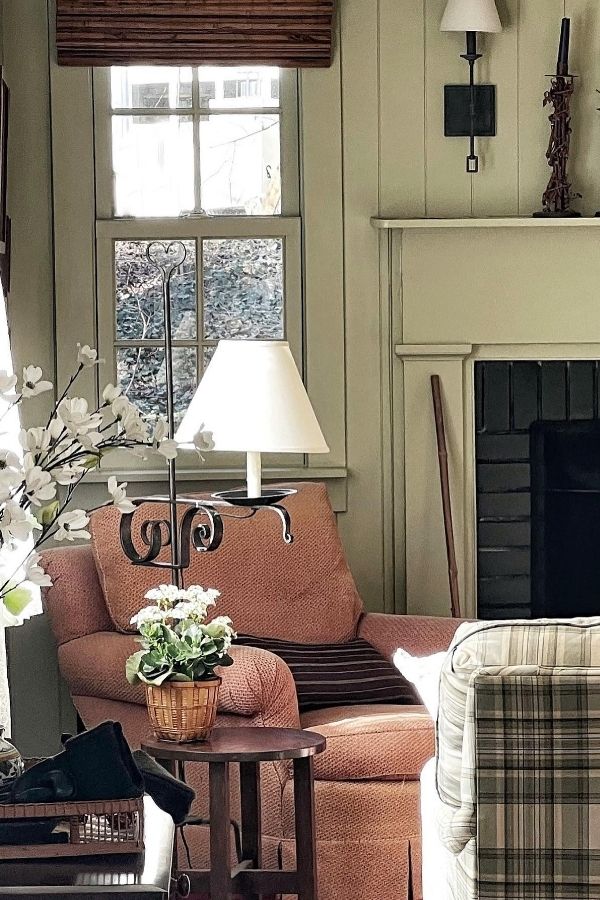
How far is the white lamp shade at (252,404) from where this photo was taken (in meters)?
2.67

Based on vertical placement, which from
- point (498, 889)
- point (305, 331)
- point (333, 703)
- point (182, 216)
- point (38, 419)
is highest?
point (182, 216)

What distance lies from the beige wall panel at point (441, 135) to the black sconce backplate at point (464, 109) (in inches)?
0.8

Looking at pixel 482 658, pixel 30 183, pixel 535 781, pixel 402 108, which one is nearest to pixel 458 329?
pixel 402 108

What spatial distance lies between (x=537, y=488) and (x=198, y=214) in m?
1.42

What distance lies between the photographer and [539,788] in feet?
5.06

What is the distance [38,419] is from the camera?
406cm

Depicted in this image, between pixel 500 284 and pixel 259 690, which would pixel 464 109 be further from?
pixel 259 690

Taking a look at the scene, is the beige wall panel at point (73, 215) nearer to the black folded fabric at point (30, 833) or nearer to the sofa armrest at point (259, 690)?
the sofa armrest at point (259, 690)

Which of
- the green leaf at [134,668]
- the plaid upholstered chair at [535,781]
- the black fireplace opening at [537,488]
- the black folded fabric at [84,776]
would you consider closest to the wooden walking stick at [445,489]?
the black fireplace opening at [537,488]

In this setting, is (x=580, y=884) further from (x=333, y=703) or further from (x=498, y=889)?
(x=333, y=703)

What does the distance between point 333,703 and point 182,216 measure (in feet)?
5.60

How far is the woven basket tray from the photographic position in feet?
4.47

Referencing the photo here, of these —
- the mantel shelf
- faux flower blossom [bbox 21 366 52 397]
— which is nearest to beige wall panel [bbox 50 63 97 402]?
the mantel shelf

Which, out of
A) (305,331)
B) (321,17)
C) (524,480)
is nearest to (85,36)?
(321,17)
